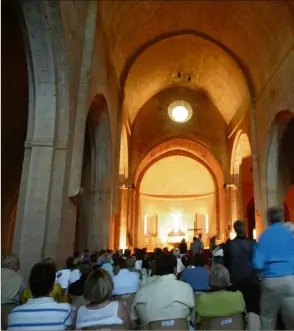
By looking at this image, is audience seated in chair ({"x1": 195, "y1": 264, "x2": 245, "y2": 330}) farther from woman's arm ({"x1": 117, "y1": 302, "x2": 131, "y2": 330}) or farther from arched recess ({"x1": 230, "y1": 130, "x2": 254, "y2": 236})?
arched recess ({"x1": 230, "y1": 130, "x2": 254, "y2": 236})

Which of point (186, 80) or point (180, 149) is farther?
point (180, 149)

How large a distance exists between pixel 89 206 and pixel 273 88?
739 cm

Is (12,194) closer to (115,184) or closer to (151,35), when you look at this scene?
(115,184)

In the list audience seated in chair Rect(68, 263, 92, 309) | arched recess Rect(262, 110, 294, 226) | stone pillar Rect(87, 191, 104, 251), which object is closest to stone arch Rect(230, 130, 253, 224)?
arched recess Rect(262, 110, 294, 226)

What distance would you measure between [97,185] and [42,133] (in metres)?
5.04

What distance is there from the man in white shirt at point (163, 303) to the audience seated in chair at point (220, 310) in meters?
0.13

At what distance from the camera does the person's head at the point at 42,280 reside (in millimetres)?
2699

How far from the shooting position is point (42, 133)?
6672 millimetres

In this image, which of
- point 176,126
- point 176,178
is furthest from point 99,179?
point 176,178

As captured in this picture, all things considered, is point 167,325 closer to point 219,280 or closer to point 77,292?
point 219,280

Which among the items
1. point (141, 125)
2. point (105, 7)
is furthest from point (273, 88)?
point (141, 125)

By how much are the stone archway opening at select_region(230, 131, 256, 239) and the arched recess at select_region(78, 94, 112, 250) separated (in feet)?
23.7

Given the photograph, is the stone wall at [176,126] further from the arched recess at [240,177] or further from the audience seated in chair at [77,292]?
the audience seated in chair at [77,292]

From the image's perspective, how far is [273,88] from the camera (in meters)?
11.6
